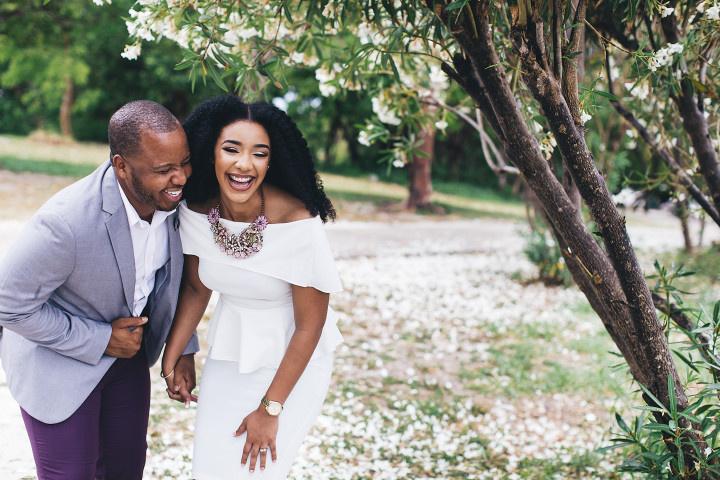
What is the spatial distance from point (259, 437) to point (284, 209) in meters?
0.84

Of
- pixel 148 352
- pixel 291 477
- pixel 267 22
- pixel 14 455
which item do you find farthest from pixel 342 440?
pixel 267 22

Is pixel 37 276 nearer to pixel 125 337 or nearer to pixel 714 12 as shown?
pixel 125 337

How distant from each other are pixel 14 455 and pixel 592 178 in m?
3.48

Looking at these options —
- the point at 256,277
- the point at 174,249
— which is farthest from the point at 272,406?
the point at 174,249

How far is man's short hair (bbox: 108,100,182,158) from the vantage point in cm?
250

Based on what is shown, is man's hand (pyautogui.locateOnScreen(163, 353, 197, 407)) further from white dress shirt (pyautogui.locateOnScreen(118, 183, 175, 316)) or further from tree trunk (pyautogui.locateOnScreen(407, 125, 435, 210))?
tree trunk (pyautogui.locateOnScreen(407, 125, 435, 210))

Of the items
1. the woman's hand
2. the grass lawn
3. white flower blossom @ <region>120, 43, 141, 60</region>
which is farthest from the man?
the grass lawn

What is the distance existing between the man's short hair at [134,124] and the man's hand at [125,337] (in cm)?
60

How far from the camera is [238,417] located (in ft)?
9.27

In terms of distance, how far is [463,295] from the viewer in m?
9.99

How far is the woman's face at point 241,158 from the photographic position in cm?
259

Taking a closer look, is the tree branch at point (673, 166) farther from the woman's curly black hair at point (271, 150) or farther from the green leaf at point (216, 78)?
the green leaf at point (216, 78)

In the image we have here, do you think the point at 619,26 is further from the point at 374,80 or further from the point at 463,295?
the point at 463,295

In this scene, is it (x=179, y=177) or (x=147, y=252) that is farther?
(x=147, y=252)
